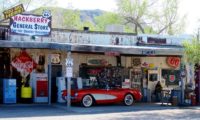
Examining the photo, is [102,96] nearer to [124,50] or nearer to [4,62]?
[124,50]

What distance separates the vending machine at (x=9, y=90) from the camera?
80.6ft

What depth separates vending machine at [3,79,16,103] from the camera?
24.6 m

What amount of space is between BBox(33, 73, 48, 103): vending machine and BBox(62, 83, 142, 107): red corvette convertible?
7.88 feet

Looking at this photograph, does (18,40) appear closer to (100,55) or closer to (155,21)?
(100,55)

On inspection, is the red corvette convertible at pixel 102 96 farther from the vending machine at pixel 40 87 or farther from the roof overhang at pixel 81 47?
the vending machine at pixel 40 87

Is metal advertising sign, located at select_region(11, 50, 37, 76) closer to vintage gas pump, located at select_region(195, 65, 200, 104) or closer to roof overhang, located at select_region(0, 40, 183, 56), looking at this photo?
roof overhang, located at select_region(0, 40, 183, 56)

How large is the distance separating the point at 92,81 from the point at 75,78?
9.29 feet

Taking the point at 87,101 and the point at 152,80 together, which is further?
the point at 152,80

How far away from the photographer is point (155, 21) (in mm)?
56125

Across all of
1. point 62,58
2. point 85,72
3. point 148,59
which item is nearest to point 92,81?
point 85,72

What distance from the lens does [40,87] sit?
25.7 metres

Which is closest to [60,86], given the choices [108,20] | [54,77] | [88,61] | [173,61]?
[54,77]

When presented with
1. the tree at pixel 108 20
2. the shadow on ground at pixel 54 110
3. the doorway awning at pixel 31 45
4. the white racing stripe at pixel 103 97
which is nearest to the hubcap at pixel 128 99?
the shadow on ground at pixel 54 110

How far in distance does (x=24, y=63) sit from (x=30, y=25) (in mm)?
2456
